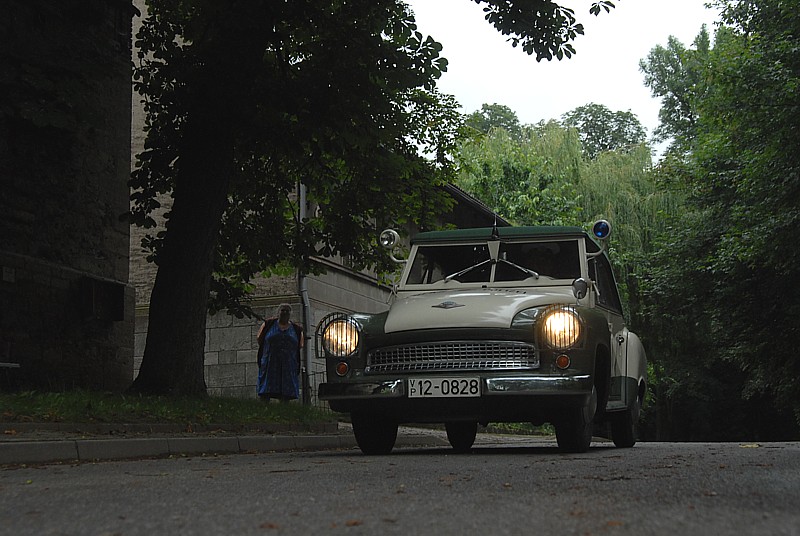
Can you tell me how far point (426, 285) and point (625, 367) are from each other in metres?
2.15

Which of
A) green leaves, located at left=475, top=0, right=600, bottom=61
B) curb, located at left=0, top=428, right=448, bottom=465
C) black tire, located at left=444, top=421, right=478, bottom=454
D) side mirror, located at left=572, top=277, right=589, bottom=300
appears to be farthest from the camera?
green leaves, located at left=475, top=0, right=600, bottom=61

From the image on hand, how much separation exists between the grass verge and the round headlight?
2442 millimetres

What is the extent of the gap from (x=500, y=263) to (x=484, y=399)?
6.48ft

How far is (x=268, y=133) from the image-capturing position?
47.6 feet

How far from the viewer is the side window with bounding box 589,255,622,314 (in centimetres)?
1059

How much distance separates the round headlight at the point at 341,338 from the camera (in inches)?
368

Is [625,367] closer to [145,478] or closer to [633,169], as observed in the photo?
[145,478]

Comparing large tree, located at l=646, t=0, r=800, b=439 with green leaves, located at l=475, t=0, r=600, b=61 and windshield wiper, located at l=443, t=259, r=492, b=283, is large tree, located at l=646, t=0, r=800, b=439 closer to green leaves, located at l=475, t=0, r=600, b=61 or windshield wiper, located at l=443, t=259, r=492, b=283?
green leaves, located at l=475, t=0, r=600, b=61

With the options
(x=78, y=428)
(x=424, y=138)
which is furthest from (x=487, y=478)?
(x=424, y=138)

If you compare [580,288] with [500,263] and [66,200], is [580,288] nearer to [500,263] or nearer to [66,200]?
[500,263]

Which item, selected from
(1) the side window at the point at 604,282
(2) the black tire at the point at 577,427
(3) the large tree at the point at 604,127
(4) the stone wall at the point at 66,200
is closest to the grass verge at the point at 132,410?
(4) the stone wall at the point at 66,200

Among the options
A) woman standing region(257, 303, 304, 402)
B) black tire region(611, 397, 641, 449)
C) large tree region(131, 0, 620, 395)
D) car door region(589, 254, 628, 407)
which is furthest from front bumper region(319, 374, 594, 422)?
woman standing region(257, 303, 304, 402)

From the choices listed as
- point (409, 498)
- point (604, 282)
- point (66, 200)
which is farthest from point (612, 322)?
point (66, 200)

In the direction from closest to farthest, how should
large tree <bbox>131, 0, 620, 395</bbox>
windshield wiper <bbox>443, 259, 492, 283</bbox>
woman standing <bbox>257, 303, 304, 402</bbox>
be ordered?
1. windshield wiper <bbox>443, 259, 492, 283</bbox>
2. large tree <bbox>131, 0, 620, 395</bbox>
3. woman standing <bbox>257, 303, 304, 402</bbox>
